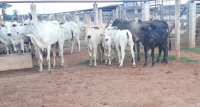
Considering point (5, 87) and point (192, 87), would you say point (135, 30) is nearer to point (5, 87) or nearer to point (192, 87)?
point (192, 87)

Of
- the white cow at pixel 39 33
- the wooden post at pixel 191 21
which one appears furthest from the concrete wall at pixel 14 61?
the wooden post at pixel 191 21

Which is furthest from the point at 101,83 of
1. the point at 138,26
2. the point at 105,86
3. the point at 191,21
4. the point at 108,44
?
the point at 191,21

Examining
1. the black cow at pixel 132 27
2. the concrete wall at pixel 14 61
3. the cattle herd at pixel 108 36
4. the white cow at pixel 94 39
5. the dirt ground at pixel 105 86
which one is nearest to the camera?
the dirt ground at pixel 105 86

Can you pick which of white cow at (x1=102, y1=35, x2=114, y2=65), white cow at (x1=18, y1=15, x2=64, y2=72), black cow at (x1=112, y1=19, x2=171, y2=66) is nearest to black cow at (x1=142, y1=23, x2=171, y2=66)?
black cow at (x1=112, y1=19, x2=171, y2=66)

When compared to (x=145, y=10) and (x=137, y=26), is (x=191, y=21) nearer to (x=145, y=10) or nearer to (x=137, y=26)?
(x=145, y=10)

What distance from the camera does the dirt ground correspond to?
18.4 ft

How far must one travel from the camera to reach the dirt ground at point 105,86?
5602 millimetres

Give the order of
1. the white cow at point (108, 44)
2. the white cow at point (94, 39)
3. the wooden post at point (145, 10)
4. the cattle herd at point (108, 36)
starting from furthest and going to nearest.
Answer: the wooden post at point (145, 10) < the white cow at point (94, 39) < the white cow at point (108, 44) < the cattle herd at point (108, 36)

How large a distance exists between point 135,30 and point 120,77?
3.12 meters

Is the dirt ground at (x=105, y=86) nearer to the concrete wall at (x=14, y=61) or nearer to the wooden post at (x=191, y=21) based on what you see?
the concrete wall at (x=14, y=61)

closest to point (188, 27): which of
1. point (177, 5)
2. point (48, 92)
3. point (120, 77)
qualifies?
point (177, 5)

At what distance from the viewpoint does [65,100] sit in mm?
5832

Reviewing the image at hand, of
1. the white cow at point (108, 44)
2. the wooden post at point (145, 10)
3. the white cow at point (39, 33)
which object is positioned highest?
the wooden post at point (145, 10)

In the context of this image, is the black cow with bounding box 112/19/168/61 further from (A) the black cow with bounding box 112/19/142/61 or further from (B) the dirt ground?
(B) the dirt ground
